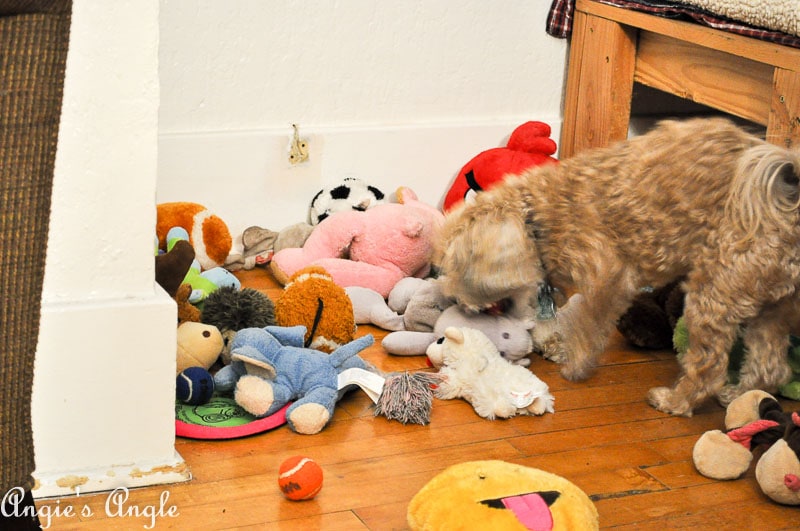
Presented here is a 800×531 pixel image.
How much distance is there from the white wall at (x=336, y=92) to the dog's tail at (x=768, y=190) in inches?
55.0

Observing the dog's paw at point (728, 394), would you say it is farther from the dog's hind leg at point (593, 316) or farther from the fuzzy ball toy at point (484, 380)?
the fuzzy ball toy at point (484, 380)

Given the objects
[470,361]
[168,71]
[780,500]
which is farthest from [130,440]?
[168,71]

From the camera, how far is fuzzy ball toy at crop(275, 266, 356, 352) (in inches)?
90.4

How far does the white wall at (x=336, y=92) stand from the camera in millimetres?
2887

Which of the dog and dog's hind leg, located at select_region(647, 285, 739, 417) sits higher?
the dog

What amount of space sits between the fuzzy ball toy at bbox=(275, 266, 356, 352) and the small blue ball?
1.14ft

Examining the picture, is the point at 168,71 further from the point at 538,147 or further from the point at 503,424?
the point at 503,424

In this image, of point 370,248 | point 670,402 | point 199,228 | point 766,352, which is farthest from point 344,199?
point 766,352

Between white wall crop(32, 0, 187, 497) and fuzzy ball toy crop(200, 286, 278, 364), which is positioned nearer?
white wall crop(32, 0, 187, 497)

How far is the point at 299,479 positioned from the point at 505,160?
1.59 metres

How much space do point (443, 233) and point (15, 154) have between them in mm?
1548

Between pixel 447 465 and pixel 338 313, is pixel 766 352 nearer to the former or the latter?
pixel 447 465

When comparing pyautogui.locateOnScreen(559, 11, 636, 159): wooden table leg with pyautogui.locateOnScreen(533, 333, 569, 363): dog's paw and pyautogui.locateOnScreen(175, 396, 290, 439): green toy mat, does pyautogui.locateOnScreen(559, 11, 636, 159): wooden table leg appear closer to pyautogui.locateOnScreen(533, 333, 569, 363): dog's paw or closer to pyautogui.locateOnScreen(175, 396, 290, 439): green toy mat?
pyautogui.locateOnScreen(533, 333, 569, 363): dog's paw

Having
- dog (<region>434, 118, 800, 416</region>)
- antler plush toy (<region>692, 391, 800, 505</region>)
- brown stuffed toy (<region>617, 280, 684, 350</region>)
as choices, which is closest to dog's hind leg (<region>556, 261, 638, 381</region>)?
dog (<region>434, 118, 800, 416</region>)
